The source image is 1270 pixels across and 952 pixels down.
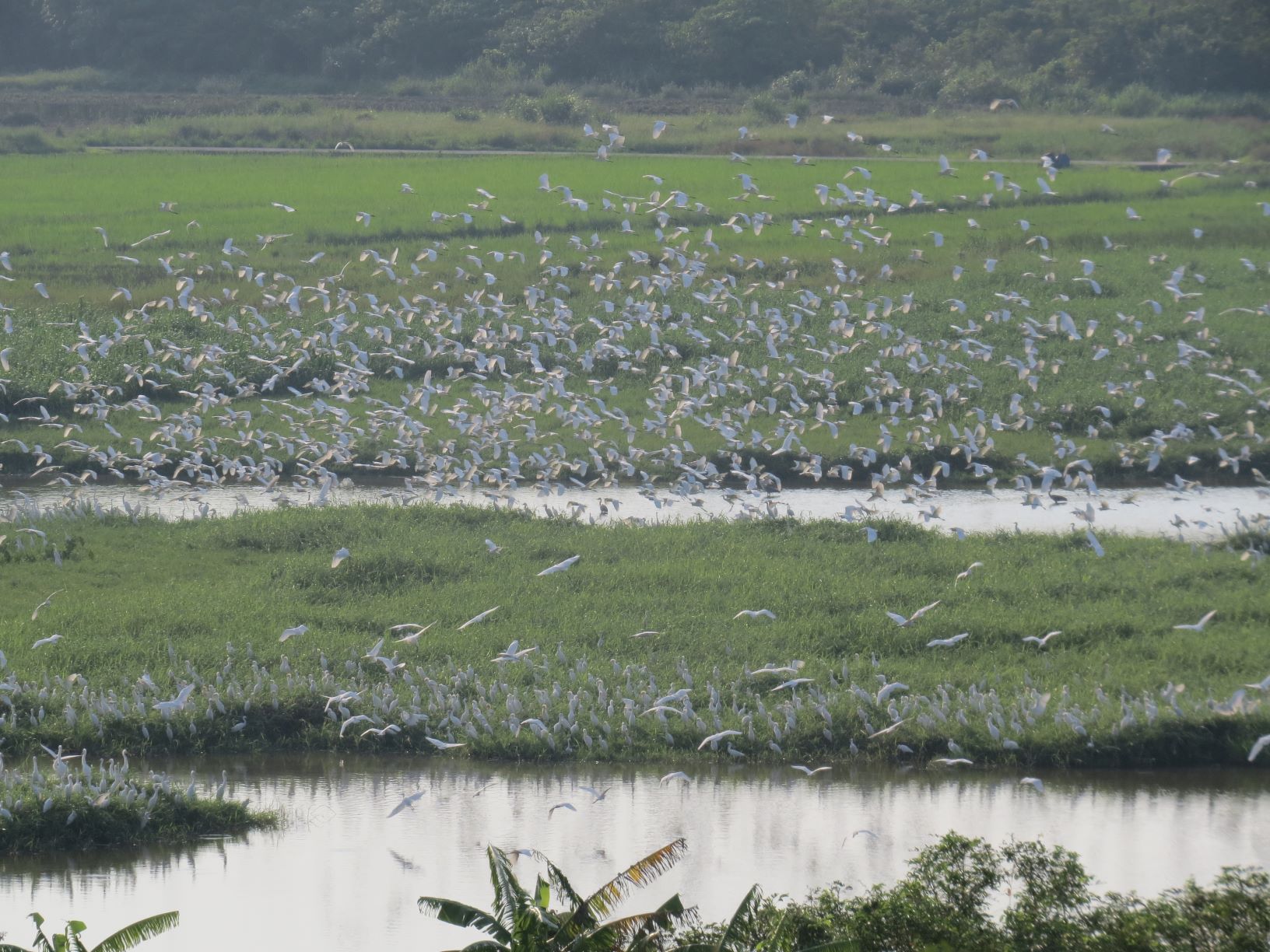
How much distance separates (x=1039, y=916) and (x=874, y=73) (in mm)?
31887

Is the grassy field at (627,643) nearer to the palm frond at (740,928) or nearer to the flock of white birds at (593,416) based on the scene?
the flock of white birds at (593,416)

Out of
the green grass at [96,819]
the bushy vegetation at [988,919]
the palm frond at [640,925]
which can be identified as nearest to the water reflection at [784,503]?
the green grass at [96,819]

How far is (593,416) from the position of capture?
14602 mm

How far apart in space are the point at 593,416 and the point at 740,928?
957 cm

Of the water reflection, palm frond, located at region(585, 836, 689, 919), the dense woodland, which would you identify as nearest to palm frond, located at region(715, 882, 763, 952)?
palm frond, located at region(585, 836, 689, 919)

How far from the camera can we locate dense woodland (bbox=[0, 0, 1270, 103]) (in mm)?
30266

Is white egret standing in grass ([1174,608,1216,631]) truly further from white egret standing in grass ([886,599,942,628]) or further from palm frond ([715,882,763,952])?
palm frond ([715,882,763,952])

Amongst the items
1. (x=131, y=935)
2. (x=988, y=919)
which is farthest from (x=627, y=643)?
(x=131, y=935)

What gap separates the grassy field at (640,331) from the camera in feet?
51.5

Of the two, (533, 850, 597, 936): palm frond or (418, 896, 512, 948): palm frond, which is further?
(418, 896, 512, 948): palm frond

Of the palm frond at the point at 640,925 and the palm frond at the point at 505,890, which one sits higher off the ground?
the palm frond at the point at 505,890

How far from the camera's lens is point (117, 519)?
13.3m

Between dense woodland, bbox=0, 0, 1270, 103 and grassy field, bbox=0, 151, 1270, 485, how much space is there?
4.93 metres

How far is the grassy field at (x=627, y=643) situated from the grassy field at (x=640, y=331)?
74.8 inches
